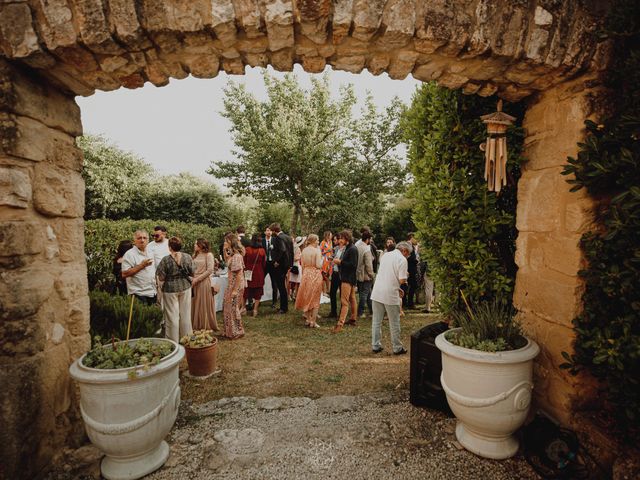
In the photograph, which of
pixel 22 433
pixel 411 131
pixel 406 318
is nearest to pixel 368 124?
pixel 406 318

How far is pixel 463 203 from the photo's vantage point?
3.63m

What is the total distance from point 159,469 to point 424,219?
3.44m

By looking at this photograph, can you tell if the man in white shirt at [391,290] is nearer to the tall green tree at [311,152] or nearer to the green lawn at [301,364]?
the green lawn at [301,364]

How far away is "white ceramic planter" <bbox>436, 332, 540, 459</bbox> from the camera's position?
2701 mm

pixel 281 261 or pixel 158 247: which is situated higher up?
pixel 158 247

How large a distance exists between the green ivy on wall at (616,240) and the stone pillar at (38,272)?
3869 mm

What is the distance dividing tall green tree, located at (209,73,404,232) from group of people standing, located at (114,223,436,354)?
34.4 ft

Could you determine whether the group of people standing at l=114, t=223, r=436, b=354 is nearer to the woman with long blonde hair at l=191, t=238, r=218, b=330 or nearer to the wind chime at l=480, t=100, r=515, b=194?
the woman with long blonde hair at l=191, t=238, r=218, b=330

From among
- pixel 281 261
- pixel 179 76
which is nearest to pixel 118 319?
pixel 179 76

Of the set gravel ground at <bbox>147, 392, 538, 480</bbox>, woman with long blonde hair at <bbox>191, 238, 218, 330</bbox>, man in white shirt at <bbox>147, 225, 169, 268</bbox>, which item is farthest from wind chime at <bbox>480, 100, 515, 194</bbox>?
man in white shirt at <bbox>147, 225, 169, 268</bbox>

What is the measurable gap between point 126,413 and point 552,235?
3.57 metres

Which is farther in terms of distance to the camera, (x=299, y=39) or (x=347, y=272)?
(x=347, y=272)

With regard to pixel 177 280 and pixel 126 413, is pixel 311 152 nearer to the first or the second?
pixel 177 280

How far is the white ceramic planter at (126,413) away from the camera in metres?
2.52
